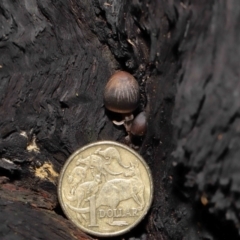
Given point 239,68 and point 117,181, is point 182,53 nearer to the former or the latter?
point 239,68

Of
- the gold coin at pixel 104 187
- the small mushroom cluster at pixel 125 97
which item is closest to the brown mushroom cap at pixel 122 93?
the small mushroom cluster at pixel 125 97

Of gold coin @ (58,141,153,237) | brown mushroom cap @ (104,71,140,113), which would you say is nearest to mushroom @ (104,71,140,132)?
brown mushroom cap @ (104,71,140,113)

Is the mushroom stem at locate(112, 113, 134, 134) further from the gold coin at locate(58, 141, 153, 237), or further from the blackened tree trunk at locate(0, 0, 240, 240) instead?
the gold coin at locate(58, 141, 153, 237)

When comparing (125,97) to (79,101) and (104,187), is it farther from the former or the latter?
(104,187)

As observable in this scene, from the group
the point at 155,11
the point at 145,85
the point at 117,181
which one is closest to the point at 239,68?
the point at 155,11

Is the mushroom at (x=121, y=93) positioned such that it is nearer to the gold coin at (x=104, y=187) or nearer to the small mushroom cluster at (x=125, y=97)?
the small mushroom cluster at (x=125, y=97)

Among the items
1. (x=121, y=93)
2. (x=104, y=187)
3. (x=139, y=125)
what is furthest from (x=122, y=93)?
(x=104, y=187)
